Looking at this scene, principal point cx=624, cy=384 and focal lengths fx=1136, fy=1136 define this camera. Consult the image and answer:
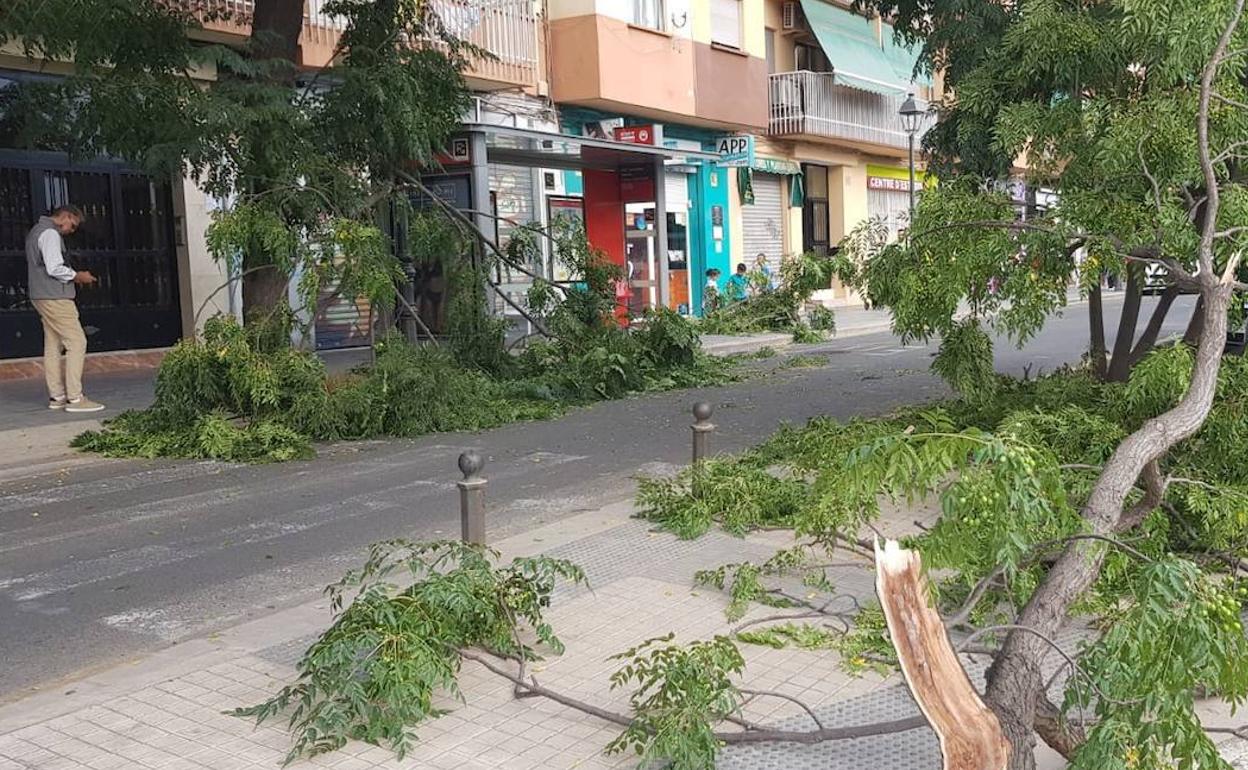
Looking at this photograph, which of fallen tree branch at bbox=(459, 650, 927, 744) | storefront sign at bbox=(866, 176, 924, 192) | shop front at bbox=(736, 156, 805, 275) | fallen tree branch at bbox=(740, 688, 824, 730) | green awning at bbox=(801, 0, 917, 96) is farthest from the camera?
storefront sign at bbox=(866, 176, 924, 192)

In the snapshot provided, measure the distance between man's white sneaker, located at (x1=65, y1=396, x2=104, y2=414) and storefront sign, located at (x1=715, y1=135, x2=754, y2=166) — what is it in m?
16.0

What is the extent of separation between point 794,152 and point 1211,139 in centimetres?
2453

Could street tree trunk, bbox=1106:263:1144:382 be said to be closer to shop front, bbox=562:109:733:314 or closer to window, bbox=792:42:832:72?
shop front, bbox=562:109:733:314

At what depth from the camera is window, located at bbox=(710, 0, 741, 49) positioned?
25484mm

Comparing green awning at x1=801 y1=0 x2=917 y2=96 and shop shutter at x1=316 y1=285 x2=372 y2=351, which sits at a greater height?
green awning at x1=801 y1=0 x2=917 y2=96

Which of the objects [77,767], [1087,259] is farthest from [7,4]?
[1087,259]

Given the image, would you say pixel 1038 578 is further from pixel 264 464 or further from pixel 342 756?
pixel 264 464

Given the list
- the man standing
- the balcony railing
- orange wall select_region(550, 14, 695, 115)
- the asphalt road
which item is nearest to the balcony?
orange wall select_region(550, 14, 695, 115)

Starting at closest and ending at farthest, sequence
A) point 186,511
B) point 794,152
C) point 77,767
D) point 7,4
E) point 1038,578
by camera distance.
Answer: point 77,767, point 1038,578, point 186,511, point 7,4, point 794,152

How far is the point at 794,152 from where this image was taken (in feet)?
98.0

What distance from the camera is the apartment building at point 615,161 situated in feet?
52.4

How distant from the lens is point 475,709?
14.4 feet

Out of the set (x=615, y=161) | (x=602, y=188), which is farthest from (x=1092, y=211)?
(x=602, y=188)

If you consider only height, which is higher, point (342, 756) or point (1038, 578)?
point (1038, 578)
